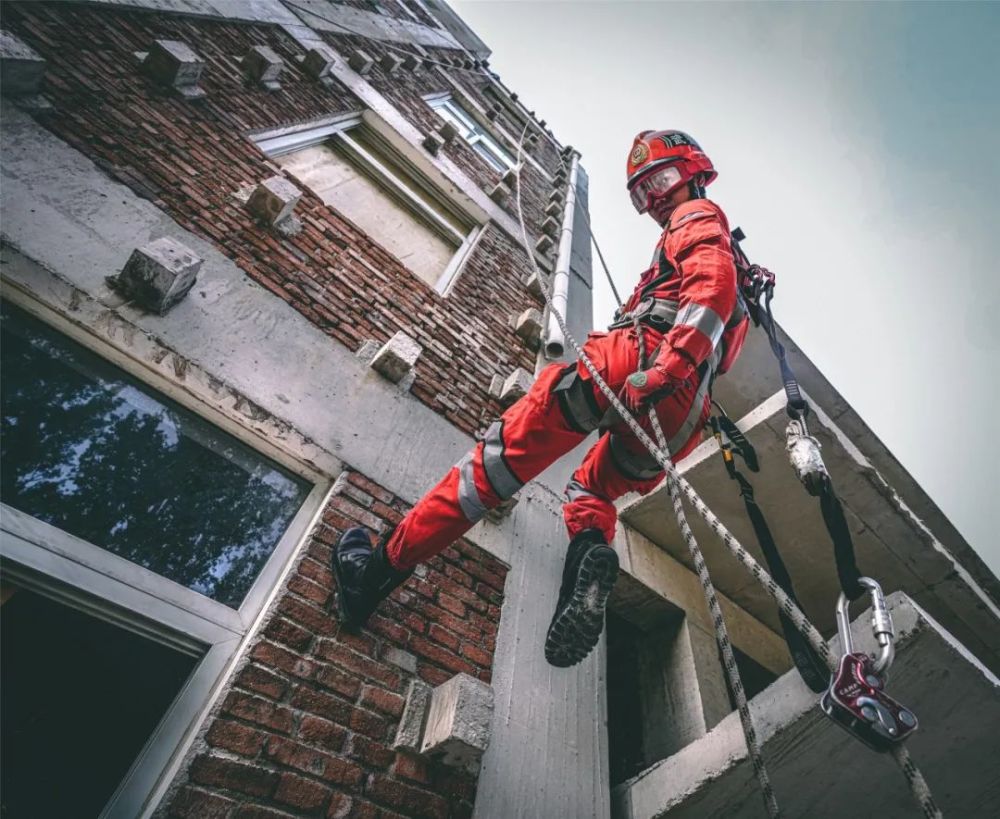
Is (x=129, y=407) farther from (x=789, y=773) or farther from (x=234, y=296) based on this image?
(x=789, y=773)

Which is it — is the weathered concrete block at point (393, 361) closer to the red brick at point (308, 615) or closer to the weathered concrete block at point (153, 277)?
the weathered concrete block at point (153, 277)

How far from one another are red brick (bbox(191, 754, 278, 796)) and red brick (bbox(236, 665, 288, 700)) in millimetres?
230

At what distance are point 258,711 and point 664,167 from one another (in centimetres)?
400

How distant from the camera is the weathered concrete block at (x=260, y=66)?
4461 millimetres

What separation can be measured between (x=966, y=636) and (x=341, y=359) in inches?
201

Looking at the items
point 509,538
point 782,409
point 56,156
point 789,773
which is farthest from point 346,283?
point 789,773

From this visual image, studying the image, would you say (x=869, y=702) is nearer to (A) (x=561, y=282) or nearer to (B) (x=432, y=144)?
(A) (x=561, y=282)

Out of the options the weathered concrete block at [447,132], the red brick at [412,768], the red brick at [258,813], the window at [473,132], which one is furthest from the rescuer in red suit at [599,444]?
the window at [473,132]

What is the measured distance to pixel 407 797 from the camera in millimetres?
2064

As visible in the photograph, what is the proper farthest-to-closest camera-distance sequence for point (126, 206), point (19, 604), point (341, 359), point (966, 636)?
point (966, 636)
point (341, 359)
point (126, 206)
point (19, 604)

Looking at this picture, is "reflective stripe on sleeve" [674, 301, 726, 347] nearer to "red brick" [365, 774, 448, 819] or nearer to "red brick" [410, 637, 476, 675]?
"red brick" [410, 637, 476, 675]

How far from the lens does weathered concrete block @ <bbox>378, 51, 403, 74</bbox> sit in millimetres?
Answer: 7516

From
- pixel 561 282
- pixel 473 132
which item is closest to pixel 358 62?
pixel 561 282

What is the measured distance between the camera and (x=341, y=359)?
3.11 meters
